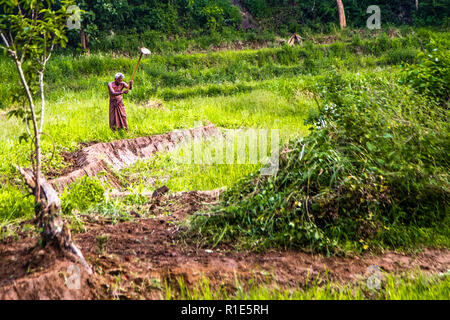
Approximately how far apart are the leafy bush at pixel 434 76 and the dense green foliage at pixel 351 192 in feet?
3.65

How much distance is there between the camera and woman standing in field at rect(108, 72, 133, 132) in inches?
351

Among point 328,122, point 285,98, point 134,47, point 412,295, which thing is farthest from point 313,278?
point 134,47

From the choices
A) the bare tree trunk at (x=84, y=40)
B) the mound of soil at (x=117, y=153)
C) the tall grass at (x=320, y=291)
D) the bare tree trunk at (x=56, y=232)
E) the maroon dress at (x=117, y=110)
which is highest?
the bare tree trunk at (x=84, y=40)

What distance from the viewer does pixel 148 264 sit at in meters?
3.24

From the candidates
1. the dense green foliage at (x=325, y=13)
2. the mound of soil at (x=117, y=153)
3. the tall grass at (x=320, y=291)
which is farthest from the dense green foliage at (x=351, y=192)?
the dense green foliage at (x=325, y=13)

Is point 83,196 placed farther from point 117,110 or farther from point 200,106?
point 200,106

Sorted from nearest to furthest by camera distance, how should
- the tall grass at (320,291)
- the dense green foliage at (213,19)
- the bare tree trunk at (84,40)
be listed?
the tall grass at (320,291), the bare tree trunk at (84,40), the dense green foliage at (213,19)

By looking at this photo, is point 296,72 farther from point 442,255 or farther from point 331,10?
point 442,255

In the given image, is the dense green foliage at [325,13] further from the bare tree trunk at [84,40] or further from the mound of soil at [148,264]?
the mound of soil at [148,264]

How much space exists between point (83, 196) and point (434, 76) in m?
4.93

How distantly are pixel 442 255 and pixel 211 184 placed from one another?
357 cm

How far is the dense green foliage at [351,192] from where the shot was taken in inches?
153

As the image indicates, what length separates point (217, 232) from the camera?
3902 millimetres

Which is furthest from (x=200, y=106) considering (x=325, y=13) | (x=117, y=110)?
(x=325, y=13)
